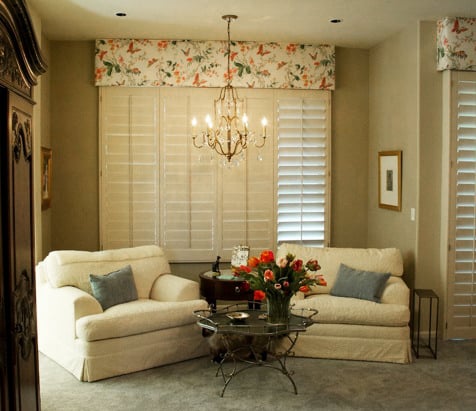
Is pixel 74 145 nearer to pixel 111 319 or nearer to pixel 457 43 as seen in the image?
pixel 111 319

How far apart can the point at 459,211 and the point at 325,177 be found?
145 cm

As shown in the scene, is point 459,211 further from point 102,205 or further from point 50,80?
point 50,80

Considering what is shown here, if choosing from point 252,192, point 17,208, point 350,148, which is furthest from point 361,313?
point 17,208

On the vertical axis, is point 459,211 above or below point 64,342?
above

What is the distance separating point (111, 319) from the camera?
166 inches

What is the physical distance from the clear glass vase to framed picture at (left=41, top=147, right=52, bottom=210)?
2429 millimetres

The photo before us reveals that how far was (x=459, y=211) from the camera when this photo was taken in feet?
16.7

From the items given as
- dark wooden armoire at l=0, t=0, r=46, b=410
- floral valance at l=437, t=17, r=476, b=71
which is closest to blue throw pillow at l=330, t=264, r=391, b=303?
floral valance at l=437, t=17, r=476, b=71

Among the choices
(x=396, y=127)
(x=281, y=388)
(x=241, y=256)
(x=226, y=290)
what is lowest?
(x=281, y=388)

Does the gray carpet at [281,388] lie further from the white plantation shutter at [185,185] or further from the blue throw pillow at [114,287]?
the white plantation shutter at [185,185]

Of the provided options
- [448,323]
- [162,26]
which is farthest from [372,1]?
[448,323]

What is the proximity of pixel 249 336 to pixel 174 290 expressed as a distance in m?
0.81

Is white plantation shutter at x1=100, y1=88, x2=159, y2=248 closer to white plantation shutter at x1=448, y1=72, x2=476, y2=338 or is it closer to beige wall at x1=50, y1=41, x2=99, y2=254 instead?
beige wall at x1=50, y1=41, x2=99, y2=254

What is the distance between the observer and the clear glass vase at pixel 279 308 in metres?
4.04
